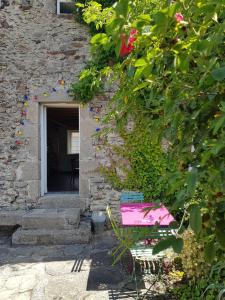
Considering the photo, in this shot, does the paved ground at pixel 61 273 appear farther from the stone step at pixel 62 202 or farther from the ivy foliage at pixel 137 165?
the ivy foliage at pixel 137 165

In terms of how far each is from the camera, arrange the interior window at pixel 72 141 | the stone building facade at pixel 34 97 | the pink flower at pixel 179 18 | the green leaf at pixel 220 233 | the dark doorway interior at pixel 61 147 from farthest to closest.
A: 1. the interior window at pixel 72 141
2. the dark doorway interior at pixel 61 147
3. the stone building facade at pixel 34 97
4. the pink flower at pixel 179 18
5. the green leaf at pixel 220 233

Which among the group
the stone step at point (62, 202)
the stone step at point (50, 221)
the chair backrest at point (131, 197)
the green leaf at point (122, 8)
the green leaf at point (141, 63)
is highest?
the green leaf at point (122, 8)

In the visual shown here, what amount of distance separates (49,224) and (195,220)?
505 centimetres

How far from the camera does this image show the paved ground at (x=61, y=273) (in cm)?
349

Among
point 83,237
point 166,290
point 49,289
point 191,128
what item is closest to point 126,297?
point 166,290

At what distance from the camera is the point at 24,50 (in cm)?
609

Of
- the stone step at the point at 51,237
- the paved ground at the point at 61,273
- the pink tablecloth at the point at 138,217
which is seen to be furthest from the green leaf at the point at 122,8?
the stone step at the point at 51,237

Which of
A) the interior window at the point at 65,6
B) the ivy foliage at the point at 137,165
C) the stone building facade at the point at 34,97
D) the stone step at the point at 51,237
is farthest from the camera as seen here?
the interior window at the point at 65,6

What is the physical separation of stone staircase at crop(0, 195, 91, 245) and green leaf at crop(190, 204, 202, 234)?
4.78m

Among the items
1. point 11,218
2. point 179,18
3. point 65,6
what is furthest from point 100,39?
point 65,6

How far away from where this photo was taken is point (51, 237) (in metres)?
5.32

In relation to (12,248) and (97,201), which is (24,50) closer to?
(97,201)

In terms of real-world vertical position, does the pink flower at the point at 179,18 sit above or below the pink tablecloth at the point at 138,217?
above

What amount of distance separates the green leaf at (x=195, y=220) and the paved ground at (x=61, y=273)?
115 inches
